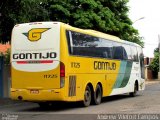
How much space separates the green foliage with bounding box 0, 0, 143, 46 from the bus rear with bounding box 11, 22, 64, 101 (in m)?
3.54

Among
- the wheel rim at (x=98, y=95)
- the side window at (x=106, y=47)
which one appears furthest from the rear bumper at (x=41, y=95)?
the side window at (x=106, y=47)

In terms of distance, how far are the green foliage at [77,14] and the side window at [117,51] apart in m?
4.46

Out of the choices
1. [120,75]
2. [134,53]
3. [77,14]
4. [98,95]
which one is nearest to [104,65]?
[98,95]

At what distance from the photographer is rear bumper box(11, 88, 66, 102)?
18172mm

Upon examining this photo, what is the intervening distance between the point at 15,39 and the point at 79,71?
2975 millimetres

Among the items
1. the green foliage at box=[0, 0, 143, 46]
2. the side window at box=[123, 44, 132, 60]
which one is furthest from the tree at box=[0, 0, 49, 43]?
the side window at box=[123, 44, 132, 60]

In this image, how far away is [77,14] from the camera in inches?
1191

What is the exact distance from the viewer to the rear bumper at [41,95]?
18.2 metres

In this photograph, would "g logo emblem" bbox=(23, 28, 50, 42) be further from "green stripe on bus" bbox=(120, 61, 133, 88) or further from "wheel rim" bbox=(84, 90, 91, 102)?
"green stripe on bus" bbox=(120, 61, 133, 88)

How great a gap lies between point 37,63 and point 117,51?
277 inches

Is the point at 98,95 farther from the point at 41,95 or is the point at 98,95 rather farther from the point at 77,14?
the point at 77,14

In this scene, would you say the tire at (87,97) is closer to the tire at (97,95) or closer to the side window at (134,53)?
the tire at (97,95)

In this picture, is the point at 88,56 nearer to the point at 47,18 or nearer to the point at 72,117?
the point at 72,117

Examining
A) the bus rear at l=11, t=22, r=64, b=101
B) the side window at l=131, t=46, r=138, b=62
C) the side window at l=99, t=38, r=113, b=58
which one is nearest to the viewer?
the bus rear at l=11, t=22, r=64, b=101
